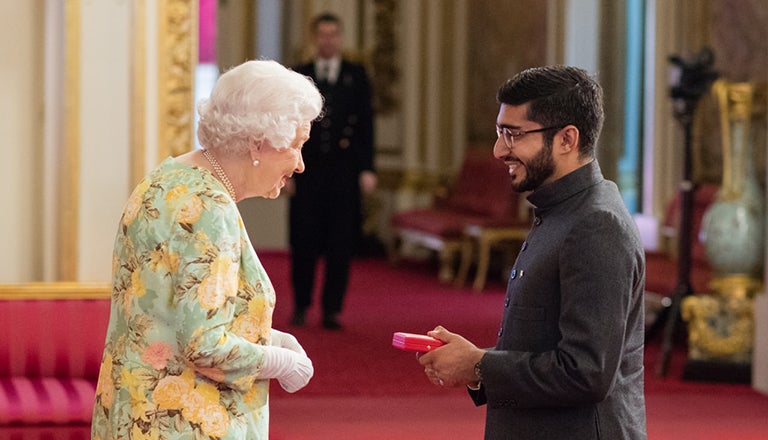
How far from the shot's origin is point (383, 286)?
1152 centimetres

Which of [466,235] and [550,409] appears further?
[466,235]

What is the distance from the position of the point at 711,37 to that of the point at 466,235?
327 cm

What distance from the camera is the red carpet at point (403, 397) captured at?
5.70 meters

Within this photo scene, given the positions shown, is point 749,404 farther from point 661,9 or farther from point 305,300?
point 661,9

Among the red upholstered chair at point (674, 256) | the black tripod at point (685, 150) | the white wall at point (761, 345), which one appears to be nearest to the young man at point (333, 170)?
the red upholstered chair at point (674, 256)

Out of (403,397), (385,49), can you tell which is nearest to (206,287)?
(403,397)

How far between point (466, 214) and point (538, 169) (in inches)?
386

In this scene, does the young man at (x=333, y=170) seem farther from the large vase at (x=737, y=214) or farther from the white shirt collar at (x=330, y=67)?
the large vase at (x=737, y=214)

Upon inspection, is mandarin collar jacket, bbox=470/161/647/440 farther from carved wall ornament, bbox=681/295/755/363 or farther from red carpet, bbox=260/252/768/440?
carved wall ornament, bbox=681/295/755/363

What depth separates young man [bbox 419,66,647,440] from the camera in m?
2.38

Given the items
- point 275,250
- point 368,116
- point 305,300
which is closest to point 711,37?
point 368,116

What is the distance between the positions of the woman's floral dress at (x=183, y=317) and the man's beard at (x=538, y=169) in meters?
0.57

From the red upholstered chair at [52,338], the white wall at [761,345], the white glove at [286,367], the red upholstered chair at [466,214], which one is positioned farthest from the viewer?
the red upholstered chair at [466,214]

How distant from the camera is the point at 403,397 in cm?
647
